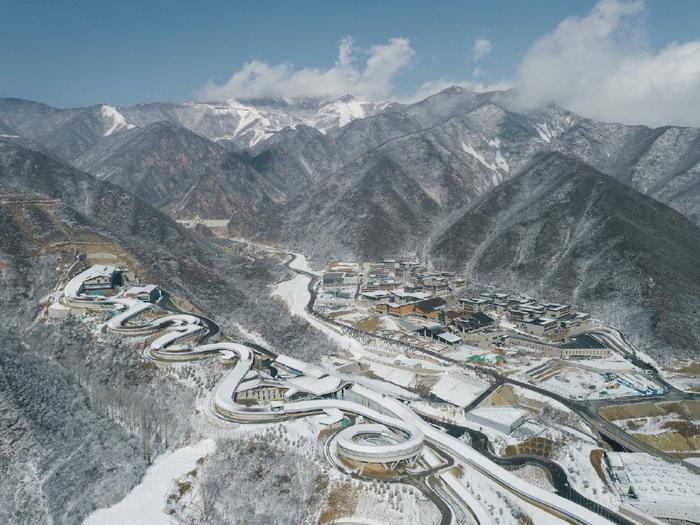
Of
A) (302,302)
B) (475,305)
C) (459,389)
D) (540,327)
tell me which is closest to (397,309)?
(475,305)

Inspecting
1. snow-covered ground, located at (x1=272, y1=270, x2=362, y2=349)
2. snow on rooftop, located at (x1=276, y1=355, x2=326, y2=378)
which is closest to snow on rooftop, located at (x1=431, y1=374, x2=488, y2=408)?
snow on rooftop, located at (x1=276, y1=355, x2=326, y2=378)

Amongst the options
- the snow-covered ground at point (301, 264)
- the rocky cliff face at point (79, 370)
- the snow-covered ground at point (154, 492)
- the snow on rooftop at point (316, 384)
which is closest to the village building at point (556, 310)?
the rocky cliff face at point (79, 370)

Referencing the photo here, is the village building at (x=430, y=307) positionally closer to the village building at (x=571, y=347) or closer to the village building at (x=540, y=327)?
the village building at (x=540, y=327)

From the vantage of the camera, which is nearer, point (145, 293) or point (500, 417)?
point (500, 417)

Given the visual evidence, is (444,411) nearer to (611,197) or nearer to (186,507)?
(186,507)

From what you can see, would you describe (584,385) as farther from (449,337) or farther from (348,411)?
(348,411)

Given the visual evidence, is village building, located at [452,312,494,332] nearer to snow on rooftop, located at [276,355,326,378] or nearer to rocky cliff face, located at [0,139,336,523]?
rocky cliff face, located at [0,139,336,523]

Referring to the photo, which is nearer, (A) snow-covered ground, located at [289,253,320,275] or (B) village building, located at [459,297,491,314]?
(B) village building, located at [459,297,491,314]
